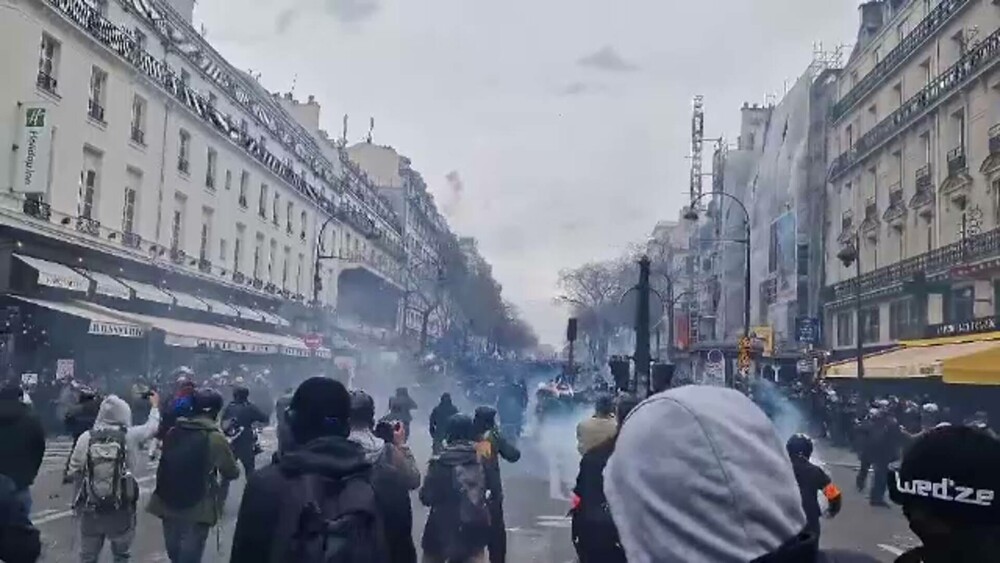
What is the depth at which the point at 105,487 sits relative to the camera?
698cm

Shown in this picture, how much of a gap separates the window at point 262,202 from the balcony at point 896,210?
2577cm

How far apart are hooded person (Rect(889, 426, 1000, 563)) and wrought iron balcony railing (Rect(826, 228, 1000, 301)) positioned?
28979mm

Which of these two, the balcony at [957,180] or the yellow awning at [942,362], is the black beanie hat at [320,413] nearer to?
the yellow awning at [942,362]

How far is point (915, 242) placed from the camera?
36188mm

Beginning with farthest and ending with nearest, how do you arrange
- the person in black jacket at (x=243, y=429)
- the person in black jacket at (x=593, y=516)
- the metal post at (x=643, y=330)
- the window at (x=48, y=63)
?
the window at (x=48, y=63) → the metal post at (x=643, y=330) → the person in black jacket at (x=243, y=429) → the person in black jacket at (x=593, y=516)

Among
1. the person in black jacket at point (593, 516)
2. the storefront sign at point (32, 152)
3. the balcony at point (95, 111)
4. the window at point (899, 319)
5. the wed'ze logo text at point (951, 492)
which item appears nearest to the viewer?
the wed'ze logo text at point (951, 492)

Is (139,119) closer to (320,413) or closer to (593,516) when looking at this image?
(593,516)

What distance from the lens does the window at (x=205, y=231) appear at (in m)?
37.7

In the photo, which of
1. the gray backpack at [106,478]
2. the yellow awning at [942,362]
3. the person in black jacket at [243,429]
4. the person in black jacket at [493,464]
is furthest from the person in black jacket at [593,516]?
the yellow awning at [942,362]

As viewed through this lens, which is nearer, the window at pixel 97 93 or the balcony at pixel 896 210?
the window at pixel 97 93

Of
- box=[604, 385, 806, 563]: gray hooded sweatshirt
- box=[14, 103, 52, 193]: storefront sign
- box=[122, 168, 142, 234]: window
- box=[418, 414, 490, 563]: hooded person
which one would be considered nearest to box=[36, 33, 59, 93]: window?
box=[14, 103, 52, 193]: storefront sign

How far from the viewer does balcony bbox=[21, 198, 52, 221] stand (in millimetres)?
24578

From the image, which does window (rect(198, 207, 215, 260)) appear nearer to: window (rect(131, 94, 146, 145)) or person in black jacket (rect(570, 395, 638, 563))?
window (rect(131, 94, 146, 145))

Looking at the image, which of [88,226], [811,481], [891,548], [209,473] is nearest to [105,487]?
[209,473]
